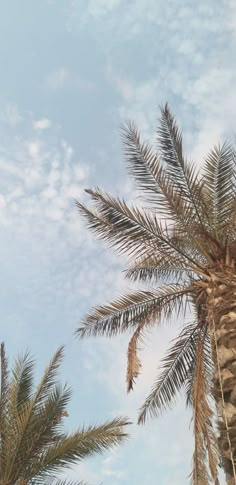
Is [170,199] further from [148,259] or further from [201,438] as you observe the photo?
[201,438]

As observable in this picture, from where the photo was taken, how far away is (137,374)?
337 inches

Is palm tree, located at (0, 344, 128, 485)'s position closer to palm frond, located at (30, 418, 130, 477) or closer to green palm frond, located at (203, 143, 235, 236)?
palm frond, located at (30, 418, 130, 477)

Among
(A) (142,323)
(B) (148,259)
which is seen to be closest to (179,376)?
(A) (142,323)

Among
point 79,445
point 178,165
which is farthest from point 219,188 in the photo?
point 79,445

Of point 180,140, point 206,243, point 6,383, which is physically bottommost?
point 6,383

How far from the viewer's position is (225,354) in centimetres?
689

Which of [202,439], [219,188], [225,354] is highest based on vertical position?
[219,188]

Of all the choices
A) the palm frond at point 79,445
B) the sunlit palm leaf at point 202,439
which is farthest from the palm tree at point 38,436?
the sunlit palm leaf at point 202,439

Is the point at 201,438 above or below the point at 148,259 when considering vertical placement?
below

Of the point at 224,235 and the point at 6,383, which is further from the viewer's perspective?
the point at 6,383

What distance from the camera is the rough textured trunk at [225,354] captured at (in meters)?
6.19

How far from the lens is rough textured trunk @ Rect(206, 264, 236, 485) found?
20.3ft

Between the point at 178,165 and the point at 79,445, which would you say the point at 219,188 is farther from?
the point at 79,445

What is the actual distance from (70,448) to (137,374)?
2922mm
